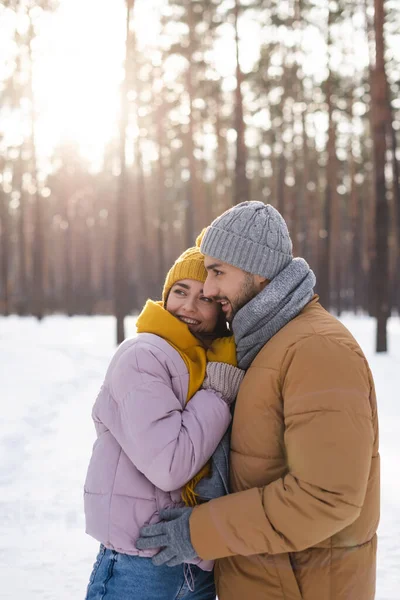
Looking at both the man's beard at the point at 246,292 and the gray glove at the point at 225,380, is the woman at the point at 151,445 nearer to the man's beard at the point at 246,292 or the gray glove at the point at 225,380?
the gray glove at the point at 225,380

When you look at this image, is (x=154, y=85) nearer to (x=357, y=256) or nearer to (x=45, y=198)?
(x=357, y=256)

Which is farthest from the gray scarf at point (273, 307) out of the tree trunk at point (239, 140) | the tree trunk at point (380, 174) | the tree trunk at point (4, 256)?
the tree trunk at point (4, 256)

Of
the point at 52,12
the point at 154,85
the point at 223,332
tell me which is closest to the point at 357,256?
the point at 154,85

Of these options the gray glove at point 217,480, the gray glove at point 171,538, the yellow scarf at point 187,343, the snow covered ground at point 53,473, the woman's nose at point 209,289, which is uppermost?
the woman's nose at point 209,289

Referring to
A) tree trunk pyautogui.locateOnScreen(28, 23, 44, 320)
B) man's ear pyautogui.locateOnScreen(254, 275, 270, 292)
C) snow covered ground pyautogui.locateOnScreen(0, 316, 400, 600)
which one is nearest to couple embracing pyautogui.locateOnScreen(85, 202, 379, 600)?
man's ear pyautogui.locateOnScreen(254, 275, 270, 292)

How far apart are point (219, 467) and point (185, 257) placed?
0.97m

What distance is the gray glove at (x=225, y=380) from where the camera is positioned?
2.31 metres

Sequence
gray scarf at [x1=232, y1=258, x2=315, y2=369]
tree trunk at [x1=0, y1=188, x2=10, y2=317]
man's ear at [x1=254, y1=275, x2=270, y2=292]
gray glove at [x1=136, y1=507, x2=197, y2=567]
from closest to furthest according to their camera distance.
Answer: gray glove at [x1=136, y1=507, x2=197, y2=567] → gray scarf at [x1=232, y1=258, x2=315, y2=369] → man's ear at [x1=254, y1=275, x2=270, y2=292] → tree trunk at [x1=0, y1=188, x2=10, y2=317]

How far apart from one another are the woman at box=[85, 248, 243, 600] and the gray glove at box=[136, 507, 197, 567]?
0.06 meters

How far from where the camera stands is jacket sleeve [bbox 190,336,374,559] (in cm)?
188

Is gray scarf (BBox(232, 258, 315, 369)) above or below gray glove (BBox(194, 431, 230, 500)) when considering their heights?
above

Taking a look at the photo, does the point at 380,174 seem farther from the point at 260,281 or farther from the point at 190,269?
the point at 260,281

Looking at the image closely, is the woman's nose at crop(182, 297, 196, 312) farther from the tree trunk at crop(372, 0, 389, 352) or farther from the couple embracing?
the tree trunk at crop(372, 0, 389, 352)

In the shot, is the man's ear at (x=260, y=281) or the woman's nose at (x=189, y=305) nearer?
the man's ear at (x=260, y=281)
